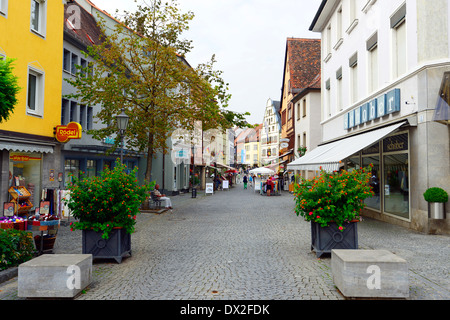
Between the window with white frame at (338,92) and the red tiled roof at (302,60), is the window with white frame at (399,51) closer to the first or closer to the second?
the window with white frame at (338,92)

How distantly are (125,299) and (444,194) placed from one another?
28.1 feet

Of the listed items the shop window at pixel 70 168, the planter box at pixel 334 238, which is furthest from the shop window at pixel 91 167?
the planter box at pixel 334 238

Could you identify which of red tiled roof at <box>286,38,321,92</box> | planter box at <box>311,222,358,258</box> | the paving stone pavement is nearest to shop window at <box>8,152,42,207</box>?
the paving stone pavement

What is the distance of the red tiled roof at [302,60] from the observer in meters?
39.0

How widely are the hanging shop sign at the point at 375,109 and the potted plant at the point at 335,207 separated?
5.22 meters

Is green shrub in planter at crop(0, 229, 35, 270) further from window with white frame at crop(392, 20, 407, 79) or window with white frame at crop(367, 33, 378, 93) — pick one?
window with white frame at crop(367, 33, 378, 93)

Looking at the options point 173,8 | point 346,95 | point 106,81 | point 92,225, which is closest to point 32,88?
point 106,81

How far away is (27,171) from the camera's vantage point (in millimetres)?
13805

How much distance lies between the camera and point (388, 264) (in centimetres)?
500

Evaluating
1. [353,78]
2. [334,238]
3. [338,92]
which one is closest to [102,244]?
[334,238]

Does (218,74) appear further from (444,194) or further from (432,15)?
(444,194)

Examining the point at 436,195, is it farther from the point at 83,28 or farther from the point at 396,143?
the point at 83,28

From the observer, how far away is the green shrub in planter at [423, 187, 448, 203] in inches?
392

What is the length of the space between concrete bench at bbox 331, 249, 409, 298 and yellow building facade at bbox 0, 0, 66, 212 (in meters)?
10.6
